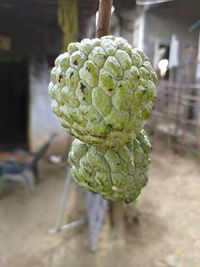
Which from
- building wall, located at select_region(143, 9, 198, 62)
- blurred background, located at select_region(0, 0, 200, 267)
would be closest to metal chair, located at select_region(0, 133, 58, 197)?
blurred background, located at select_region(0, 0, 200, 267)

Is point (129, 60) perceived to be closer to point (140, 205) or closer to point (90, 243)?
point (90, 243)

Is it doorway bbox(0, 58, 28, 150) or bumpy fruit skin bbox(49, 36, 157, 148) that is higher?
bumpy fruit skin bbox(49, 36, 157, 148)

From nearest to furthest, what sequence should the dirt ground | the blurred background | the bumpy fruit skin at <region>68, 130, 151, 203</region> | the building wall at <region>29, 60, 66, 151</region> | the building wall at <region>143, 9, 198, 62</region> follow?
the bumpy fruit skin at <region>68, 130, 151, 203</region> → the dirt ground → the blurred background → the building wall at <region>143, 9, 198, 62</region> → the building wall at <region>29, 60, 66, 151</region>

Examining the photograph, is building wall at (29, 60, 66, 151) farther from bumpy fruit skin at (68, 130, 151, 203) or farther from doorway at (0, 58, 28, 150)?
bumpy fruit skin at (68, 130, 151, 203)

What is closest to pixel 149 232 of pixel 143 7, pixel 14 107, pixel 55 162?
pixel 55 162

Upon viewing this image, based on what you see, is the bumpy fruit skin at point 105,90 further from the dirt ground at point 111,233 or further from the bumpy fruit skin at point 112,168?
the dirt ground at point 111,233

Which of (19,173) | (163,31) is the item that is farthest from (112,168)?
(163,31)

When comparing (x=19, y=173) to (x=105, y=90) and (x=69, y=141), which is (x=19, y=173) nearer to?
(x=69, y=141)
